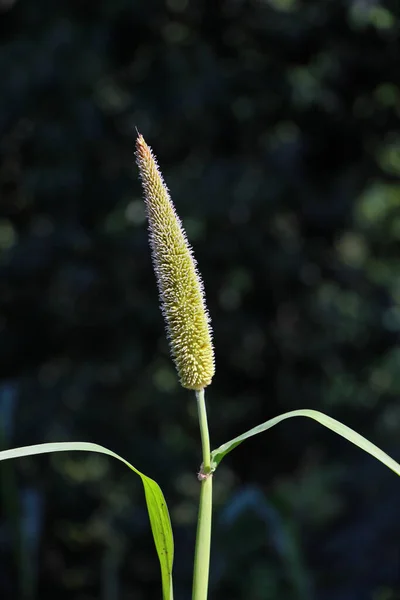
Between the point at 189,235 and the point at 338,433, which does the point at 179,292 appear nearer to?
the point at 338,433

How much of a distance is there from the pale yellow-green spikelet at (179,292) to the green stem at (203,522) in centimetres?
8

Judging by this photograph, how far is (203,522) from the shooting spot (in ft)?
3.44

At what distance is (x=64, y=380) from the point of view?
530 centimetres

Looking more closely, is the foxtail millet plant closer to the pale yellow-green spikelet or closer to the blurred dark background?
the pale yellow-green spikelet

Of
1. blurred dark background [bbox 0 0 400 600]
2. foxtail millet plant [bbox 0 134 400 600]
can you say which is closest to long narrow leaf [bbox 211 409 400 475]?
foxtail millet plant [bbox 0 134 400 600]

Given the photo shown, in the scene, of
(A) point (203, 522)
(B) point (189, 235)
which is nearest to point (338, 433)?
(A) point (203, 522)

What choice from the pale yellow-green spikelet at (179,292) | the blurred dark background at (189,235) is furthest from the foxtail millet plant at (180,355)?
the blurred dark background at (189,235)

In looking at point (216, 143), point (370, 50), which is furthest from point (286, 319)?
point (370, 50)

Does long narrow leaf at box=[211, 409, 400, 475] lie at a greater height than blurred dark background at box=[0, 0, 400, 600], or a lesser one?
lesser

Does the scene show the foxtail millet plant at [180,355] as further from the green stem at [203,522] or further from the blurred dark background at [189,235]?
the blurred dark background at [189,235]

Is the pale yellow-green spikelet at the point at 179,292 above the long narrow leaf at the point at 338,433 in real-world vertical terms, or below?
above

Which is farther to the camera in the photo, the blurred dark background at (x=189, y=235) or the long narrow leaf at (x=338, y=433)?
the blurred dark background at (x=189, y=235)

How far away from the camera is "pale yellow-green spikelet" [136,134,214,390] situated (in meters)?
1.11

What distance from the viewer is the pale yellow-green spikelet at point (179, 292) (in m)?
1.11
